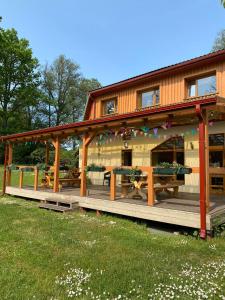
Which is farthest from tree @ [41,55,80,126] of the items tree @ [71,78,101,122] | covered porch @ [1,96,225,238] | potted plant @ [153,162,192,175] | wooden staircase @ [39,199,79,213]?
potted plant @ [153,162,192,175]

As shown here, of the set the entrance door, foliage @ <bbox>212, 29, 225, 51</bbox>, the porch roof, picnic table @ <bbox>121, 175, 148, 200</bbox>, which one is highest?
foliage @ <bbox>212, 29, 225, 51</bbox>

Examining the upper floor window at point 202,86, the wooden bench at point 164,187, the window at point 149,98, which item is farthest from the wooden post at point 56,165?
the upper floor window at point 202,86

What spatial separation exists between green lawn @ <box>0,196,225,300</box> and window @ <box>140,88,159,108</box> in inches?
266


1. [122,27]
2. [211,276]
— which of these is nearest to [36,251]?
[211,276]

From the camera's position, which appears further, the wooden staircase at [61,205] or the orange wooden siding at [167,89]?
the orange wooden siding at [167,89]

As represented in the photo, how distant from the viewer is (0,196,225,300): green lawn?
10.6 ft

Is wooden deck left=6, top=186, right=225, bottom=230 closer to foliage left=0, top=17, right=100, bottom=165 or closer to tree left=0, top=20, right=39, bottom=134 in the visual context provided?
foliage left=0, top=17, right=100, bottom=165

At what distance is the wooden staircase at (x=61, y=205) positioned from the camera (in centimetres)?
823

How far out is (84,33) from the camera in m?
19.1

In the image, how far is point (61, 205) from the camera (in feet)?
29.5

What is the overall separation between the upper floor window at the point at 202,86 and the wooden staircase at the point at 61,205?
6.16 metres

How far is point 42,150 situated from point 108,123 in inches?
869

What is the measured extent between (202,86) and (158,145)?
2883mm

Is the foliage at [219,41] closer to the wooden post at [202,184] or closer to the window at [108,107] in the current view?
the window at [108,107]
